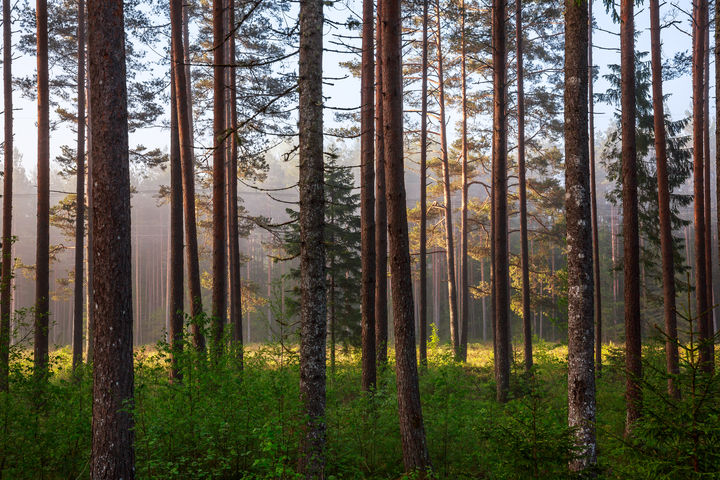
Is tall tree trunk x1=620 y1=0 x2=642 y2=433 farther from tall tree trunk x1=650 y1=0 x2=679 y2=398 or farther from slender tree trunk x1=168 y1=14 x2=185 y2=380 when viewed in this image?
slender tree trunk x1=168 y1=14 x2=185 y2=380

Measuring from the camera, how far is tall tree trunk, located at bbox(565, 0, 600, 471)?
671cm

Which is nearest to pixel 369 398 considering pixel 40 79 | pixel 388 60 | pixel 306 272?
pixel 306 272

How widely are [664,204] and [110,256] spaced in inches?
516

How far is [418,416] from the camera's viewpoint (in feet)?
24.4

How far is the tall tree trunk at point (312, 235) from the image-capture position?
6355 millimetres

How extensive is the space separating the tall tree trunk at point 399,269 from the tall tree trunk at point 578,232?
7.17ft

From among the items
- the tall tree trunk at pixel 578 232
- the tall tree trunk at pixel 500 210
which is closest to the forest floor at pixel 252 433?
the tall tree trunk at pixel 578 232

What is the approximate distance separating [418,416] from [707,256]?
13.2m

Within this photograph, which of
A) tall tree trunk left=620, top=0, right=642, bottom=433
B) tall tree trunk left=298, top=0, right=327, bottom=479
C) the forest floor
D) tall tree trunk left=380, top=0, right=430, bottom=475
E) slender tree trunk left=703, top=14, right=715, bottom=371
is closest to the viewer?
the forest floor

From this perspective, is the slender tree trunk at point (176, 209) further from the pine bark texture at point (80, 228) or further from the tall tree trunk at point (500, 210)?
the tall tree trunk at point (500, 210)

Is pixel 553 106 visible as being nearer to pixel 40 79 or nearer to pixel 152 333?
pixel 40 79

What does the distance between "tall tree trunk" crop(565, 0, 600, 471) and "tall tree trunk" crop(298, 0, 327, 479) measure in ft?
11.3

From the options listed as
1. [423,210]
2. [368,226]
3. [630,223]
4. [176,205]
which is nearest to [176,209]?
[176,205]

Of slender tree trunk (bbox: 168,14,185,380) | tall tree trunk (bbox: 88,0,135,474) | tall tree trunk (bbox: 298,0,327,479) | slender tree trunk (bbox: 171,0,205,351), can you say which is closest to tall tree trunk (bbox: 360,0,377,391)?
tall tree trunk (bbox: 298,0,327,479)
